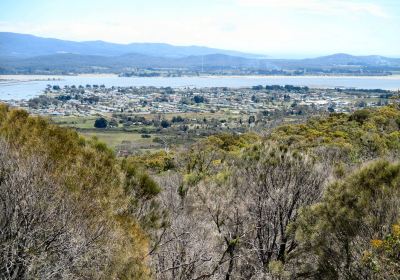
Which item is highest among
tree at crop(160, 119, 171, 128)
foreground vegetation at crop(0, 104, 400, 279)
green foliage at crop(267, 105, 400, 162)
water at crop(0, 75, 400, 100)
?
foreground vegetation at crop(0, 104, 400, 279)

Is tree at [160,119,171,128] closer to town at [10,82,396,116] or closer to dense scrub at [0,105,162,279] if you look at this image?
town at [10,82,396,116]

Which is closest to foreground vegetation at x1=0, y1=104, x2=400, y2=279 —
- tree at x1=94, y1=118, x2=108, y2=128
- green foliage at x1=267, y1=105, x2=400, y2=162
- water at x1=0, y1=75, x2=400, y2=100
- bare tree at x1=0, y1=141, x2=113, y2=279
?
bare tree at x1=0, y1=141, x2=113, y2=279

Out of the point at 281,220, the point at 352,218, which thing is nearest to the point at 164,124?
the point at 281,220

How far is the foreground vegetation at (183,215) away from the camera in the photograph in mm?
6105

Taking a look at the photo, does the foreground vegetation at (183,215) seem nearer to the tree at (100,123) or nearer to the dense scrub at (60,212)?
the dense scrub at (60,212)

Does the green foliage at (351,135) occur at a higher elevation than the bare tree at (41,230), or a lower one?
lower

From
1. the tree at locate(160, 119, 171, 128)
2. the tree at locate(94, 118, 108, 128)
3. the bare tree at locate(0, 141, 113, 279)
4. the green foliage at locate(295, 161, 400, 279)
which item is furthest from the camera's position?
the tree at locate(160, 119, 171, 128)

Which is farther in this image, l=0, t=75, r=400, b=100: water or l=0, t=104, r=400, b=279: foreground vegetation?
l=0, t=75, r=400, b=100: water

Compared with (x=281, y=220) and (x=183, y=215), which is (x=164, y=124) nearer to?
(x=183, y=215)

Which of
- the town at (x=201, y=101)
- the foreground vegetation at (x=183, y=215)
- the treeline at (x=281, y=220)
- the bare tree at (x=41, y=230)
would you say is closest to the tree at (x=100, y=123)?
the town at (x=201, y=101)

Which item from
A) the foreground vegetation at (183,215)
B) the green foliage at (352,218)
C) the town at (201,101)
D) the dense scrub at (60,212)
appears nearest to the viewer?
→ the dense scrub at (60,212)

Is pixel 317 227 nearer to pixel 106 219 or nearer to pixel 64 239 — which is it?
pixel 106 219

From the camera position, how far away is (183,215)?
12148mm

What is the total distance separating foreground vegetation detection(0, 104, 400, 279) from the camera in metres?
6.11
